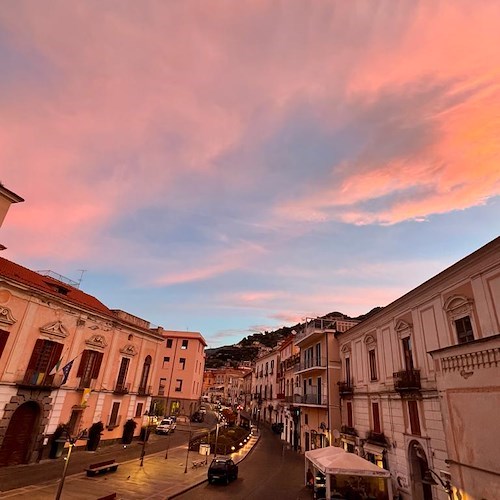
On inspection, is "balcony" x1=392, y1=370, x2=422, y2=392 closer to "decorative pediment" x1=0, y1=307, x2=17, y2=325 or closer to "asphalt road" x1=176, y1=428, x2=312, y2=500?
"asphalt road" x1=176, y1=428, x2=312, y2=500

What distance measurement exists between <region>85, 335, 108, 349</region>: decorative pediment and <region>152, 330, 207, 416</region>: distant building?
29.1 m

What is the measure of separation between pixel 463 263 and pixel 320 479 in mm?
14707

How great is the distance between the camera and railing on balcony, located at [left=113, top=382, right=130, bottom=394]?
31.1 metres

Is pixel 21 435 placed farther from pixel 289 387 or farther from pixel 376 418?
pixel 289 387

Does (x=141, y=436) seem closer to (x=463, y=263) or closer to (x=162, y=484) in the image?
(x=162, y=484)

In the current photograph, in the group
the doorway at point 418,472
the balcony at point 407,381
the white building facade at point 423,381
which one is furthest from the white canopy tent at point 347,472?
the balcony at point 407,381

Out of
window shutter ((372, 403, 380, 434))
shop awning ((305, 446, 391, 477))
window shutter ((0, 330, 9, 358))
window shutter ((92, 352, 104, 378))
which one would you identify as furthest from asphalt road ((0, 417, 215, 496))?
window shutter ((372, 403, 380, 434))

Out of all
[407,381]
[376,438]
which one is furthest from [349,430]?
[407,381]

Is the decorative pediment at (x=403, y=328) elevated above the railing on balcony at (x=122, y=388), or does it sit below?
above

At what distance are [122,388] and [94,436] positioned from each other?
15.2ft

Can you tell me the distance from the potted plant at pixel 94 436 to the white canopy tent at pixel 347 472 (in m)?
18.8

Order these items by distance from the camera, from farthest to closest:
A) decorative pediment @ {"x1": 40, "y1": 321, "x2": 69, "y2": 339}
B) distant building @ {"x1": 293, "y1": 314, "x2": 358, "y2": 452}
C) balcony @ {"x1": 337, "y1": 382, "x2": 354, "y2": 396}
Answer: distant building @ {"x1": 293, "y1": 314, "x2": 358, "y2": 452} → balcony @ {"x1": 337, "y1": 382, "x2": 354, "y2": 396} → decorative pediment @ {"x1": 40, "y1": 321, "x2": 69, "y2": 339}

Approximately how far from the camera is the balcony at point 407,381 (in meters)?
16.8

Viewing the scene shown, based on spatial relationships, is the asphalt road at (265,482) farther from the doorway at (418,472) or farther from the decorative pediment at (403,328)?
the decorative pediment at (403,328)
